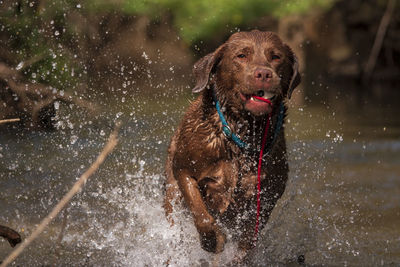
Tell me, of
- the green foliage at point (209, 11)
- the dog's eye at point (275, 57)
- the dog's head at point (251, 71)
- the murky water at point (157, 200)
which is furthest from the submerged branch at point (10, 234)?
the green foliage at point (209, 11)

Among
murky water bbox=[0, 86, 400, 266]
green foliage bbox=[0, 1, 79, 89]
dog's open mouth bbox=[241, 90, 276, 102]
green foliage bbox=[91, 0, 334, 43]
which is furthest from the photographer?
green foliage bbox=[91, 0, 334, 43]

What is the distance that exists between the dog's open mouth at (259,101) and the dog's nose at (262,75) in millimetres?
123

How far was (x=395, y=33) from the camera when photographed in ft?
65.1

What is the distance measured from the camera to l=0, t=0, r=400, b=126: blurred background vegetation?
34.0 ft

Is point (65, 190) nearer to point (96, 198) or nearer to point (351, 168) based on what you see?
point (96, 198)

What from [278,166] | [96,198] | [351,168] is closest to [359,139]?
[351,168]

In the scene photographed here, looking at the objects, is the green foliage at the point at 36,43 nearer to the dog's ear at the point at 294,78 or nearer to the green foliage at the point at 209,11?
the green foliage at the point at 209,11

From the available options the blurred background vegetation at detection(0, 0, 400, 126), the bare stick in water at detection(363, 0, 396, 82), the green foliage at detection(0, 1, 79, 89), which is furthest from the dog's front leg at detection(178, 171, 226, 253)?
the bare stick in water at detection(363, 0, 396, 82)

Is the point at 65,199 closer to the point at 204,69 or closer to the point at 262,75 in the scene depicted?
the point at 262,75

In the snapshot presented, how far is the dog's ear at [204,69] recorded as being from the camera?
4289 millimetres

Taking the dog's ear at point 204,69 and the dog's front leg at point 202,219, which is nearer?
the dog's front leg at point 202,219

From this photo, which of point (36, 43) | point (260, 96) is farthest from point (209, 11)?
point (260, 96)

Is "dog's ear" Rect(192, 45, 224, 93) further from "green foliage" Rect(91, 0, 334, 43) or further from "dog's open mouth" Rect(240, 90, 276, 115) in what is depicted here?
"green foliage" Rect(91, 0, 334, 43)

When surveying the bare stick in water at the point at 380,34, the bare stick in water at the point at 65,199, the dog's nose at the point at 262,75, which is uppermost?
the bare stick in water at the point at 65,199
